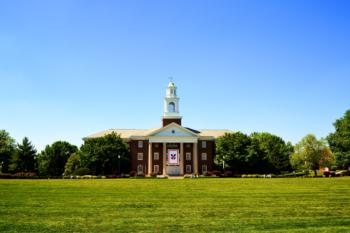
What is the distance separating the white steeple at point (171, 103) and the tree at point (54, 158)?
2448cm

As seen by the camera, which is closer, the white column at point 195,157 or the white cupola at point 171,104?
the white column at point 195,157

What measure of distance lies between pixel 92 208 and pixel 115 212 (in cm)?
165

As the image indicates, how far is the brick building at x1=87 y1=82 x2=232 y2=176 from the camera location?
267 ft

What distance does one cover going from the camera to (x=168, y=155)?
266 feet

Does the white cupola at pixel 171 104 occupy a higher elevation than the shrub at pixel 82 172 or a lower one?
higher

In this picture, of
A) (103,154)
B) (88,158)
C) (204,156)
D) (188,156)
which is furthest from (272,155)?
(88,158)

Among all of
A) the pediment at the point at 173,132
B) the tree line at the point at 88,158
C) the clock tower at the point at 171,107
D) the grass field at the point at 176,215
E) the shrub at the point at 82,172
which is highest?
the clock tower at the point at 171,107

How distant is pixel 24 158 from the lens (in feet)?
255

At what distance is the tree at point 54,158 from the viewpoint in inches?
3482

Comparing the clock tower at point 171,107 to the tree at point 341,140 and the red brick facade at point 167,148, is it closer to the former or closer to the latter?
the red brick facade at point 167,148

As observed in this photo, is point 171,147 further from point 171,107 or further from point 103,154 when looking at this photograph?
point 103,154

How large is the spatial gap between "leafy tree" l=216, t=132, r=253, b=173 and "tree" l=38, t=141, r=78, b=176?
35537 mm

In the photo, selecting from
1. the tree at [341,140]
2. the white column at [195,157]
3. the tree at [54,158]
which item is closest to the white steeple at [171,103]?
the white column at [195,157]

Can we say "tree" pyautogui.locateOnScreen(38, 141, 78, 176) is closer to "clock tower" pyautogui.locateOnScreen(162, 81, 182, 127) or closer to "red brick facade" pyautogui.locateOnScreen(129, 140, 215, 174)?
"red brick facade" pyautogui.locateOnScreen(129, 140, 215, 174)
